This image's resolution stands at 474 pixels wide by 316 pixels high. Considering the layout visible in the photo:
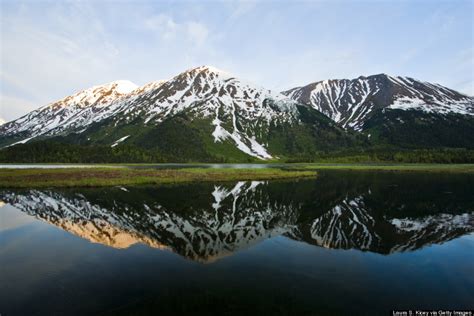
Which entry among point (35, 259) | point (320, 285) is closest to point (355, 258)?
point (320, 285)

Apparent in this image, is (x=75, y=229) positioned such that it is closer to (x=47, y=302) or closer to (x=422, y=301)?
(x=47, y=302)

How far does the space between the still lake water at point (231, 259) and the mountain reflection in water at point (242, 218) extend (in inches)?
7.7

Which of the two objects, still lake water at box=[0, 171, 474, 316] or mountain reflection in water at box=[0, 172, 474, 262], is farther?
mountain reflection in water at box=[0, 172, 474, 262]

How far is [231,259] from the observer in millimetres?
22984

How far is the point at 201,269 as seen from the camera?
2047 cm

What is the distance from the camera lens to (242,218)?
3888cm

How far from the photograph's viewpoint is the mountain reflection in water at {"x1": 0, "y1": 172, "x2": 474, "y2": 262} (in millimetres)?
27938

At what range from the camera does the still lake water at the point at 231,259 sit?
15.8 meters

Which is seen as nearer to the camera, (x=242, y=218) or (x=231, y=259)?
(x=231, y=259)

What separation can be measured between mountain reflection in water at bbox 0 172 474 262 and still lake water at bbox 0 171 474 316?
0.64 ft

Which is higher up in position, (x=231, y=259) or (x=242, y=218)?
(x=242, y=218)

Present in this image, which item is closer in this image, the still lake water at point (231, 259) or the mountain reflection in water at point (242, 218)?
the still lake water at point (231, 259)

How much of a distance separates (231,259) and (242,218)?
15.9 meters

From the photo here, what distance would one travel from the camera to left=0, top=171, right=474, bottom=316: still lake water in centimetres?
1578
